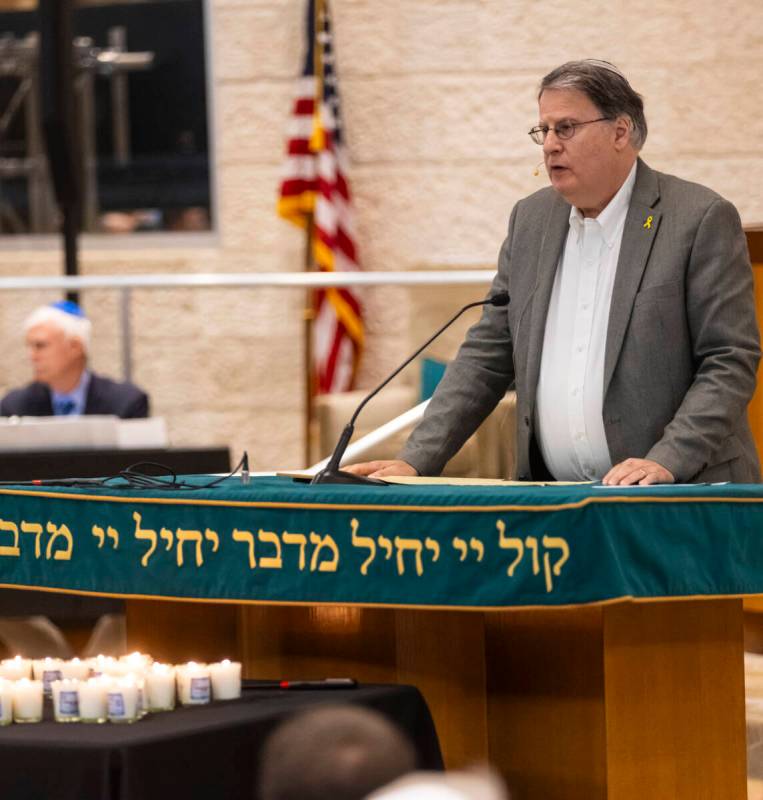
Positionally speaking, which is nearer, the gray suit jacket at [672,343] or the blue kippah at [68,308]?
the gray suit jacket at [672,343]

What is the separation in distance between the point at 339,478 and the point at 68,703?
59 centimetres

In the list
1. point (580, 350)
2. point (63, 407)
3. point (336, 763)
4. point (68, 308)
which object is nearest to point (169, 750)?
point (336, 763)

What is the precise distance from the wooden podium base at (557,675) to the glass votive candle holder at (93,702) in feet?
1.33

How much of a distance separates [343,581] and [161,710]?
0.36m

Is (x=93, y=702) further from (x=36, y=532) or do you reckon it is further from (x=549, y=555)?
(x=549, y=555)

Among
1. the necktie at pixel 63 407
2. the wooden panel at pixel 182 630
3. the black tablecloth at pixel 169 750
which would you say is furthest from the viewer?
the necktie at pixel 63 407

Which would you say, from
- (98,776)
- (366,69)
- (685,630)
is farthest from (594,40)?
(98,776)

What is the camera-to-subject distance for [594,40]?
7348 millimetres

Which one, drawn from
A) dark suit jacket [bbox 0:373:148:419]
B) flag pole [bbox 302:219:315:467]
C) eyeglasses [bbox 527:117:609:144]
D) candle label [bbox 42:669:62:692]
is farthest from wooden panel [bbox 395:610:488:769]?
flag pole [bbox 302:219:315:467]

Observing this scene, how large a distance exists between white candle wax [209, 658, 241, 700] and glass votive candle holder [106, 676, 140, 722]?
0.15 metres

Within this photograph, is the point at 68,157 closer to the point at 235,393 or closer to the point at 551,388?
the point at 235,393

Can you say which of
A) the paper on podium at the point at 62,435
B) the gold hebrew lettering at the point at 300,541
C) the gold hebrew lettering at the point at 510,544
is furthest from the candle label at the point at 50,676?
the paper on podium at the point at 62,435

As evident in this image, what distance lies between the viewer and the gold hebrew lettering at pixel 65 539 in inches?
112

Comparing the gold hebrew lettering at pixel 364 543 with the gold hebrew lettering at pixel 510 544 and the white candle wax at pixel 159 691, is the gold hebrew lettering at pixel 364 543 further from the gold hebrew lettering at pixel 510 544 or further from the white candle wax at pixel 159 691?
the white candle wax at pixel 159 691
